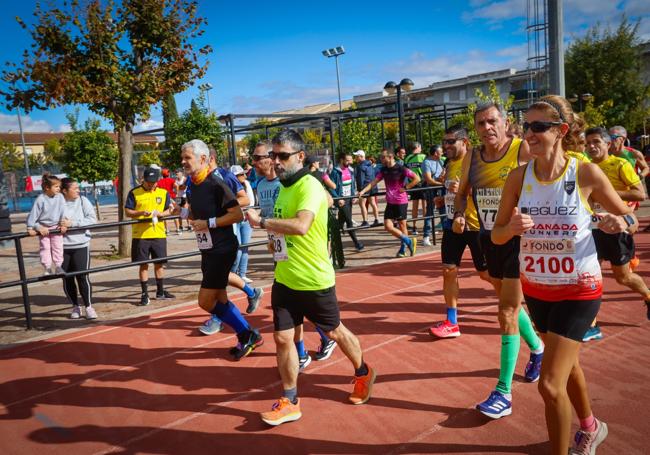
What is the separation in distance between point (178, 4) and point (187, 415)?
9346 mm

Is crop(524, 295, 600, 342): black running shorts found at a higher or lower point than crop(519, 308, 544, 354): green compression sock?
higher

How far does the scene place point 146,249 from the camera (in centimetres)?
729

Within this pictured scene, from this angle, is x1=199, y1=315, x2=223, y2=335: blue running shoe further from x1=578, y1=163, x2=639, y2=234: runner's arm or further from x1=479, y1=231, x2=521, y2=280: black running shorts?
x1=578, y1=163, x2=639, y2=234: runner's arm

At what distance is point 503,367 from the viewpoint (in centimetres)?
344

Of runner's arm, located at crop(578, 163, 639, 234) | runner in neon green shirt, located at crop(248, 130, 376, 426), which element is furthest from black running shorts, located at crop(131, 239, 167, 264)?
runner's arm, located at crop(578, 163, 639, 234)

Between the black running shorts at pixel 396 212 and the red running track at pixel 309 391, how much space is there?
3.71 metres

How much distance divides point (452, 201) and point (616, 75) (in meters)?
36.8

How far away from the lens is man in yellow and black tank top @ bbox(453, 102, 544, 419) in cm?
342

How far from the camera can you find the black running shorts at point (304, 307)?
137 inches

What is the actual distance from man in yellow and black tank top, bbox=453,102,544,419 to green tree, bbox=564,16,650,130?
35385mm

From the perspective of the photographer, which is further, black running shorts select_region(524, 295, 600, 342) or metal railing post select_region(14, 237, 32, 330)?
metal railing post select_region(14, 237, 32, 330)

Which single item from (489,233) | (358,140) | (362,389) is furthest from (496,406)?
(358,140)

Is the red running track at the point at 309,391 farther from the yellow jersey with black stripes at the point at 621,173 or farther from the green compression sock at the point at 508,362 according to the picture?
the yellow jersey with black stripes at the point at 621,173

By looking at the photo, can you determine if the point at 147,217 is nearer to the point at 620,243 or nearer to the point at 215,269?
the point at 215,269
